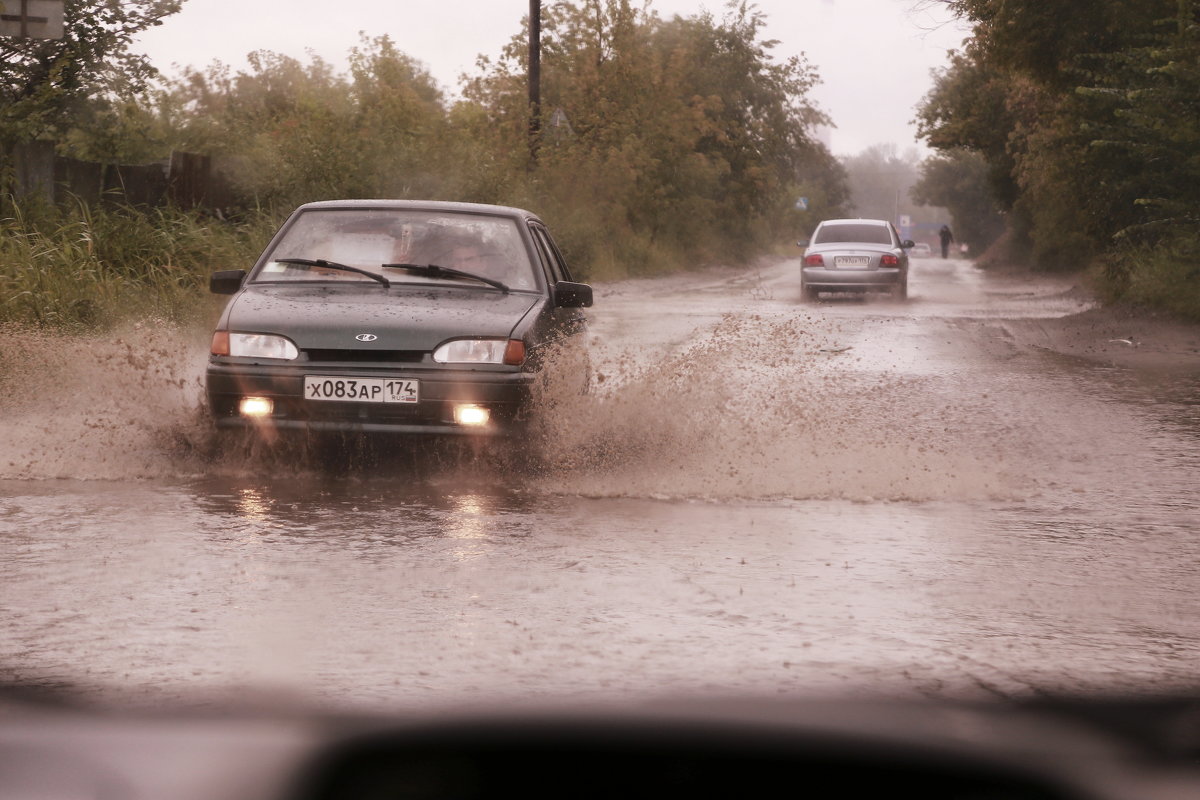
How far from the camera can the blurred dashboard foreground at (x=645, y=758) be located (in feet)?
6.05

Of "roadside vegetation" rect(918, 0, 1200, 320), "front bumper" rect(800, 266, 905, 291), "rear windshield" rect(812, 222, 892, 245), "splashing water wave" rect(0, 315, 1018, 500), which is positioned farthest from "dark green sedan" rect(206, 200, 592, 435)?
"rear windshield" rect(812, 222, 892, 245)

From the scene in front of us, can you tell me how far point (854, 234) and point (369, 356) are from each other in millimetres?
21504

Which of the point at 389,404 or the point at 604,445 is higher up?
the point at 389,404

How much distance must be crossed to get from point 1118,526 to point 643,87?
41073 mm

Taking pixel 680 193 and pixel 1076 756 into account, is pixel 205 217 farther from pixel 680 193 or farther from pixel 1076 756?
pixel 680 193

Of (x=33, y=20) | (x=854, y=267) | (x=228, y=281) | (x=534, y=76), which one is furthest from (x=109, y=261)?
(x=534, y=76)

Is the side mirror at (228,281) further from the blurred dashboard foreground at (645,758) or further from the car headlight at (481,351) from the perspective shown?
the blurred dashboard foreground at (645,758)

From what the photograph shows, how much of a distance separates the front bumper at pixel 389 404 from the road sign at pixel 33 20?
19.5 feet

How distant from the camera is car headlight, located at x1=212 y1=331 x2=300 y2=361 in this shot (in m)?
7.65

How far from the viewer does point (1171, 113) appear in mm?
19500

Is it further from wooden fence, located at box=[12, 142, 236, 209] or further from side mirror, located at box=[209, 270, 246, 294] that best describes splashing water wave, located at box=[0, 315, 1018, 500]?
wooden fence, located at box=[12, 142, 236, 209]

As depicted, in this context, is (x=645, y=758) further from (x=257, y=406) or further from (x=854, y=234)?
(x=854, y=234)

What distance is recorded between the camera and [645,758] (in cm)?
196

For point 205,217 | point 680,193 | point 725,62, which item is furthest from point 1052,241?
point 205,217
